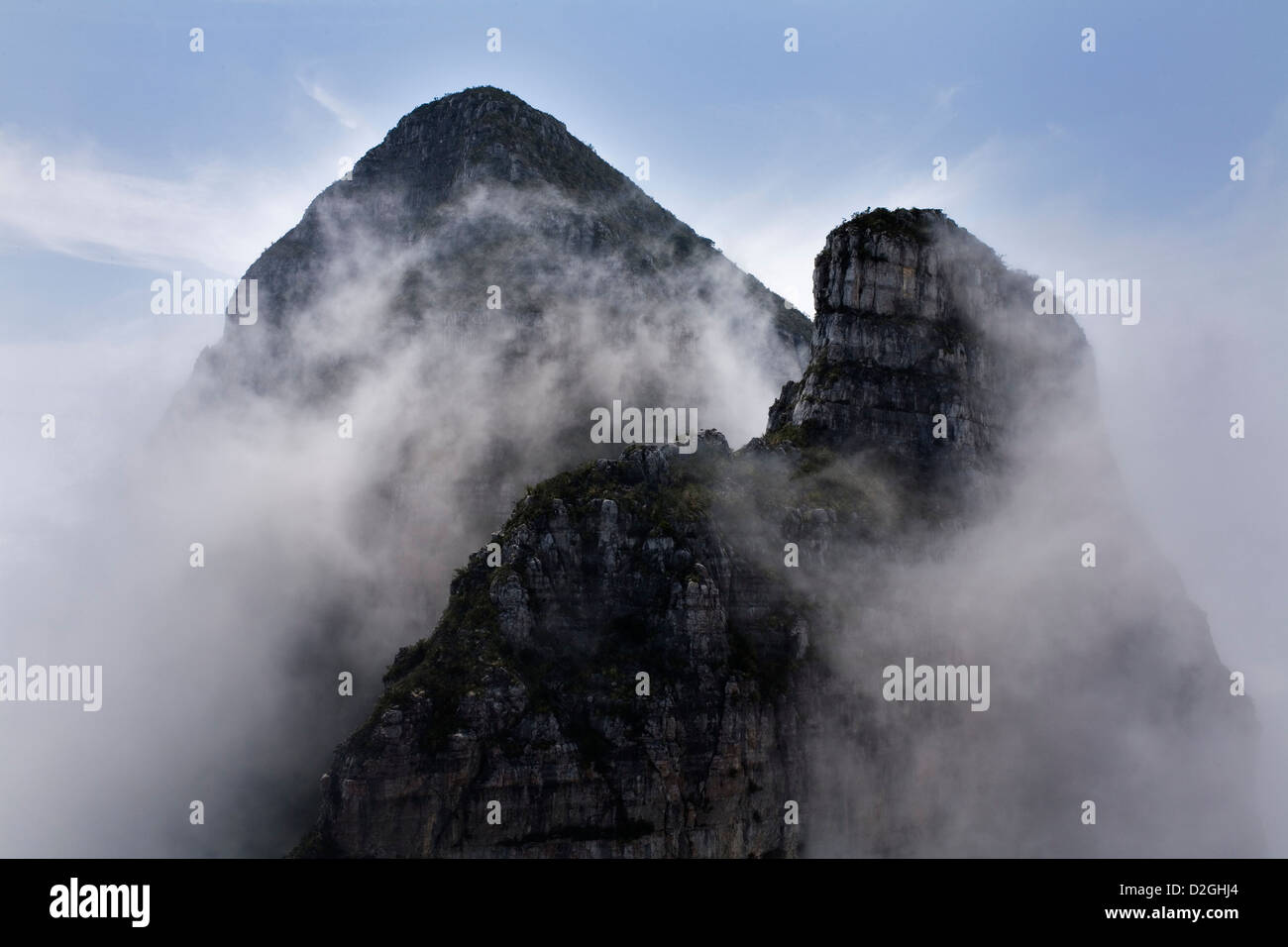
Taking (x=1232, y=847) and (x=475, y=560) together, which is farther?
(x=1232, y=847)

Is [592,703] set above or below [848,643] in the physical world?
below

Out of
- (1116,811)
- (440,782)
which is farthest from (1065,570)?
(440,782)

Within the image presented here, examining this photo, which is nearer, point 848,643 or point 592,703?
point 592,703

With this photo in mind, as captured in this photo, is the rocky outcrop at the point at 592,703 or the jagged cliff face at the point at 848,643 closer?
the rocky outcrop at the point at 592,703

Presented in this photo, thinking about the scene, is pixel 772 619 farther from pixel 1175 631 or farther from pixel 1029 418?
pixel 1175 631

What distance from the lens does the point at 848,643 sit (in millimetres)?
150625

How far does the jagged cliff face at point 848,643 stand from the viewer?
431 feet

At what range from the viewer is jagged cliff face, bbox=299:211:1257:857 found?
431 feet

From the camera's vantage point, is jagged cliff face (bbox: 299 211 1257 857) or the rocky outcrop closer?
the rocky outcrop
